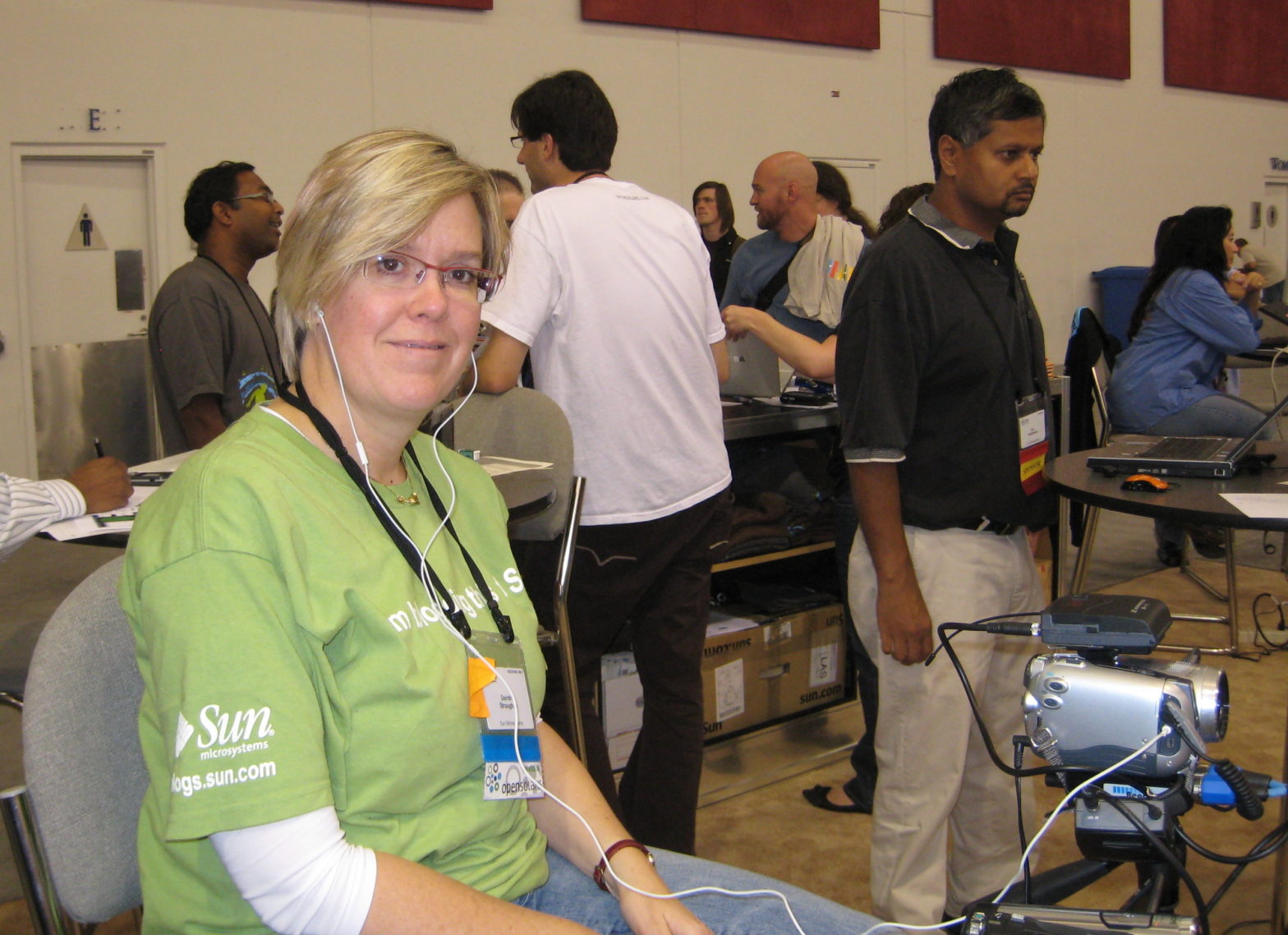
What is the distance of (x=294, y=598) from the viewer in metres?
0.97

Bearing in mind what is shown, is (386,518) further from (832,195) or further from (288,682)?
(832,195)

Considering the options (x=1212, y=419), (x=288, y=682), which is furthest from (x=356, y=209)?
(x=1212, y=419)

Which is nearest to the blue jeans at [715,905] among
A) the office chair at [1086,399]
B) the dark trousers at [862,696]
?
the dark trousers at [862,696]

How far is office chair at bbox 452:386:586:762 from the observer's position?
208cm

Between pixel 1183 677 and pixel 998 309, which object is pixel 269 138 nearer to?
pixel 998 309

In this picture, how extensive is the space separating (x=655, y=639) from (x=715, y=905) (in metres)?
1.16

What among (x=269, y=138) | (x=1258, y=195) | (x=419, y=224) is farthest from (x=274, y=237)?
(x=1258, y=195)

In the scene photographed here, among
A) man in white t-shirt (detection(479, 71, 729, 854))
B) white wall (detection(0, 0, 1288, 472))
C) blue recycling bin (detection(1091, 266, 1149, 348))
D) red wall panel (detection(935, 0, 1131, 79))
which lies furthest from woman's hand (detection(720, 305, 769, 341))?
blue recycling bin (detection(1091, 266, 1149, 348))

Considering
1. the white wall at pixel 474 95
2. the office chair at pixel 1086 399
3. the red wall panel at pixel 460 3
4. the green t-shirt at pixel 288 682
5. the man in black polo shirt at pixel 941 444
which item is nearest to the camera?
the green t-shirt at pixel 288 682

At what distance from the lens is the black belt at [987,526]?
6.23ft

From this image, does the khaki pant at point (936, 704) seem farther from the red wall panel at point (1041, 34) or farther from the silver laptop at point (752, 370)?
the red wall panel at point (1041, 34)

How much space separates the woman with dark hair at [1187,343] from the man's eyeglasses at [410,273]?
3.59 m

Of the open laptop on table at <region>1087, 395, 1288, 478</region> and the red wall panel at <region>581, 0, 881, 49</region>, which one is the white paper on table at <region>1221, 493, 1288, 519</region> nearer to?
the open laptop on table at <region>1087, 395, 1288, 478</region>

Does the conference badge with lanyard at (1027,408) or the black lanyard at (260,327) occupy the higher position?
the black lanyard at (260,327)
